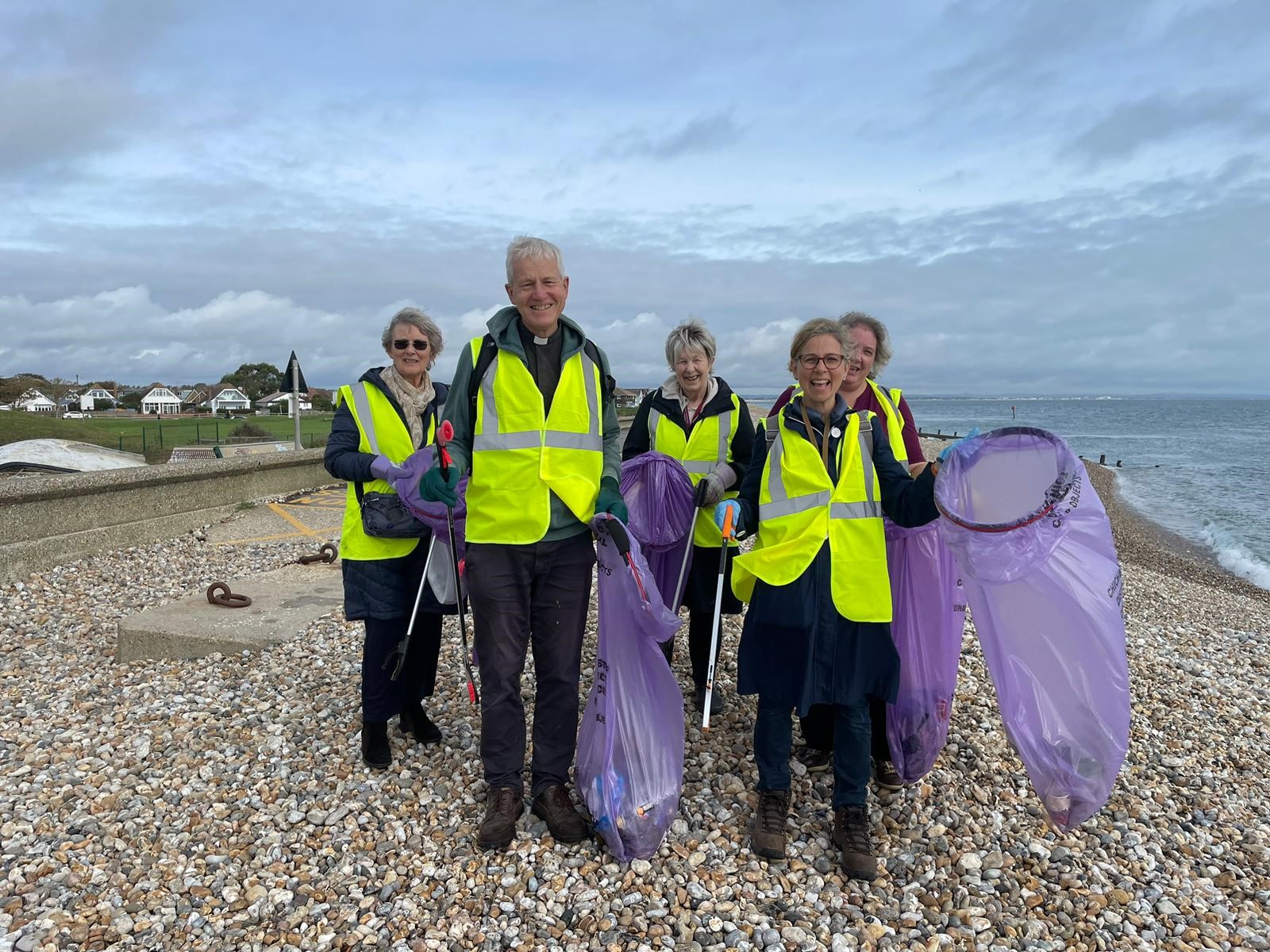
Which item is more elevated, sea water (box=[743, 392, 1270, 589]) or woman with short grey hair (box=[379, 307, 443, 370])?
woman with short grey hair (box=[379, 307, 443, 370])

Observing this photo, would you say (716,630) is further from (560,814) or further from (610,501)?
(560,814)

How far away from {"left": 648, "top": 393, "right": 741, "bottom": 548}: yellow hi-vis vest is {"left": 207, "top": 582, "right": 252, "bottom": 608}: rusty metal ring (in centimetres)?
335

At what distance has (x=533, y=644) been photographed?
3182 mm

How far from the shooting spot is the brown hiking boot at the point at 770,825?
120 inches

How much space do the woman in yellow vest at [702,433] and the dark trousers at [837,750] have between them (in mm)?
955

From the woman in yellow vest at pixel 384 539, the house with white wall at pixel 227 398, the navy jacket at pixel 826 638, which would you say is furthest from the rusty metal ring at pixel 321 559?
the house with white wall at pixel 227 398

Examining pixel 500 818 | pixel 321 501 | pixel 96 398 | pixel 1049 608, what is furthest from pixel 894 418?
pixel 96 398

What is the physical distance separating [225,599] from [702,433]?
3657 mm

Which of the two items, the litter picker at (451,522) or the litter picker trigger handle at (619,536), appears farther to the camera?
the litter picker trigger handle at (619,536)

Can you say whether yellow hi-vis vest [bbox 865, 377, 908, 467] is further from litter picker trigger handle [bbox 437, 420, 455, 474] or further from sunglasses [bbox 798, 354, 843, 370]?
litter picker trigger handle [bbox 437, 420, 455, 474]

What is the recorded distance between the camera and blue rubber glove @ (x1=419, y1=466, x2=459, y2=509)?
2.99 m

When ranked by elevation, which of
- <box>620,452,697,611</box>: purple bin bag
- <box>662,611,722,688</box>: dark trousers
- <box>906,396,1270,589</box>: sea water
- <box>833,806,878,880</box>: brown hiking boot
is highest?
<box>620,452,697,611</box>: purple bin bag

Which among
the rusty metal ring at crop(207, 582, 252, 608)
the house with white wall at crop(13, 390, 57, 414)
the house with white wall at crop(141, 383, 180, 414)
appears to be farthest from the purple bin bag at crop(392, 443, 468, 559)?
the house with white wall at crop(141, 383, 180, 414)

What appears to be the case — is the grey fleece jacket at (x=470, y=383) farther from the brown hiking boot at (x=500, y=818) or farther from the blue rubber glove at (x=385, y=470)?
the brown hiking boot at (x=500, y=818)
